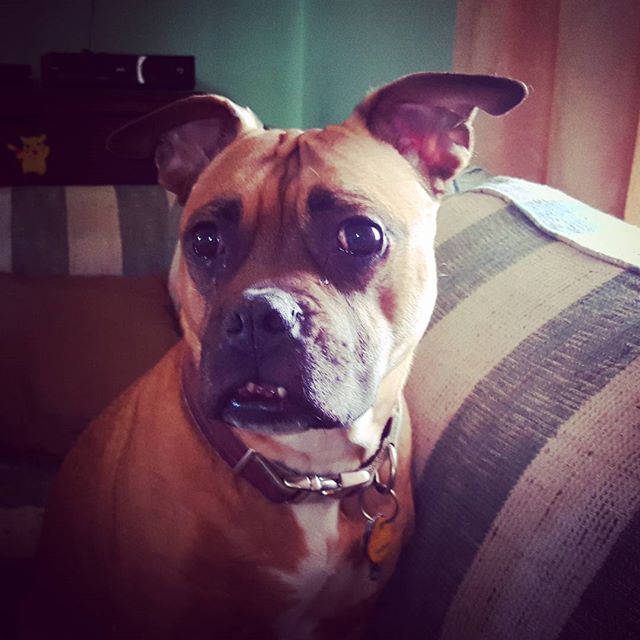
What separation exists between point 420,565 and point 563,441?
0.38m

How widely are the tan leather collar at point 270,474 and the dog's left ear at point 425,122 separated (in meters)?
0.56

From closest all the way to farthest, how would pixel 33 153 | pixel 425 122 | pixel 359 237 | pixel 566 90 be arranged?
pixel 359 237, pixel 425 122, pixel 566 90, pixel 33 153

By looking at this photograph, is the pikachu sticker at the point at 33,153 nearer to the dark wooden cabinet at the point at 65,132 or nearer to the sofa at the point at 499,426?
the dark wooden cabinet at the point at 65,132

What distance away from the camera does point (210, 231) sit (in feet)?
3.85

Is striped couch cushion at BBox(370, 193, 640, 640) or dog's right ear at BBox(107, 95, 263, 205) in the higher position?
dog's right ear at BBox(107, 95, 263, 205)

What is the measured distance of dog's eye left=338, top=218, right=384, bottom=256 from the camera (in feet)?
3.64

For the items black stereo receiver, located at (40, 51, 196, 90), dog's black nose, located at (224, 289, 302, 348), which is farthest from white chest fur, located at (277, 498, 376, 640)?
black stereo receiver, located at (40, 51, 196, 90)

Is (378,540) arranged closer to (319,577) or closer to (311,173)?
(319,577)

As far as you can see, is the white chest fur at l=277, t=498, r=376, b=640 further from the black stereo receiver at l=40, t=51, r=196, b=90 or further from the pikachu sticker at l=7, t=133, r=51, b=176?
the black stereo receiver at l=40, t=51, r=196, b=90

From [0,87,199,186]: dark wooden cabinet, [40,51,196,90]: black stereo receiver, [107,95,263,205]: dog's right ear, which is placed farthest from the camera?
[40,51,196,90]: black stereo receiver

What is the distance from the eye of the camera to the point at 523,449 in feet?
3.11

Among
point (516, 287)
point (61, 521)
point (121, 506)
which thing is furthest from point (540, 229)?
point (61, 521)

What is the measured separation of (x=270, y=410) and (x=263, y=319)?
0.46 ft

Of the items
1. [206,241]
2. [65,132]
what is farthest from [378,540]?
[65,132]
